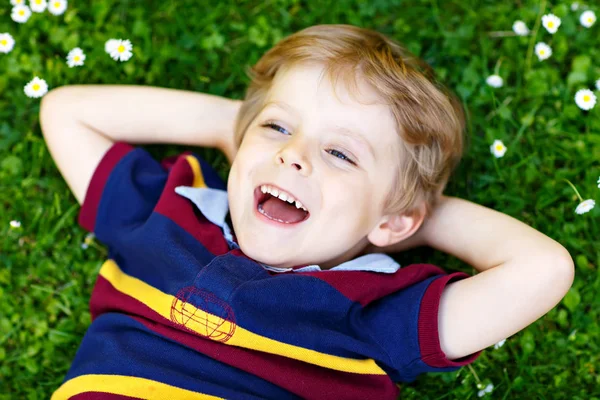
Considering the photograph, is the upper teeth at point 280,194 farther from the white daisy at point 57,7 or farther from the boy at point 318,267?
the white daisy at point 57,7

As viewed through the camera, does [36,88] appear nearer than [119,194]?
No

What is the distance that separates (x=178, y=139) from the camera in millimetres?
2484

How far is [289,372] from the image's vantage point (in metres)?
1.98

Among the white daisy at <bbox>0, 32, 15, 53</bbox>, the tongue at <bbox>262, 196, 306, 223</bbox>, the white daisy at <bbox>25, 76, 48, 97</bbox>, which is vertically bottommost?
the tongue at <bbox>262, 196, 306, 223</bbox>

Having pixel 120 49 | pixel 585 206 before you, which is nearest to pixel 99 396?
pixel 120 49

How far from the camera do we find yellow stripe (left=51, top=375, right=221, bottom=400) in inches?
75.8

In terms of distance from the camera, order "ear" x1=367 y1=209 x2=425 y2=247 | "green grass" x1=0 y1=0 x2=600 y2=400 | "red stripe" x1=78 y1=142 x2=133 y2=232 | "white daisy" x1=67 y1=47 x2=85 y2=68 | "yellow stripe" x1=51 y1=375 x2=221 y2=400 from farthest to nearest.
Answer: "white daisy" x1=67 y1=47 x2=85 y2=68 → "green grass" x1=0 y1=0 x2=600 y2=400 → "red stripe" x1=78 y1=142 x2=133 y2=232 → "ear" x1=367 y1=209 x2=425 y2=247 → "yellow stripe" x1=51 y1=375 x2=221 y2=400

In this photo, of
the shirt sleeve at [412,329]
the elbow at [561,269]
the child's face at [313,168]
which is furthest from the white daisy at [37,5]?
the elbow at [561,269]

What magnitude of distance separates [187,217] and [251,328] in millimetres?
436

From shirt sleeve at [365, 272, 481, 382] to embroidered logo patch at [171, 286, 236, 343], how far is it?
0.42m

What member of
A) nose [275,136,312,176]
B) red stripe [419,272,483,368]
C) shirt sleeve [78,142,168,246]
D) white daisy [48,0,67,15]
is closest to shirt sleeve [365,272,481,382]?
red stripe [419,272,483,368]

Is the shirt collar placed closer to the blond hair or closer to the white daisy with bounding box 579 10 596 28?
the blond hair

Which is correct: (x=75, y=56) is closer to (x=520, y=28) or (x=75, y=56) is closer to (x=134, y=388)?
(x=134, y=388)

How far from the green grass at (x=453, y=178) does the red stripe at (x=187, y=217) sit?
465 mm
